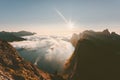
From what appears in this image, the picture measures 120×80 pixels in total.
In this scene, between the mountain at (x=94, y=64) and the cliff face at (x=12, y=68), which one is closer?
the cliff face at (x=12, y=68)

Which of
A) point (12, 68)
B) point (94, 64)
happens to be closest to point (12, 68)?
point (12, 68)

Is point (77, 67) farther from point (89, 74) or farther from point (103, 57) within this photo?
point (103, 57)

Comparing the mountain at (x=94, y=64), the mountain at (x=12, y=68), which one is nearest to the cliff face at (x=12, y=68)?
the mountain at (x=12, y=68)

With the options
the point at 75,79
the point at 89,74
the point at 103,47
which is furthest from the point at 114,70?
the point at 103,47

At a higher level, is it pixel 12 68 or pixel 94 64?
pixel 12 68

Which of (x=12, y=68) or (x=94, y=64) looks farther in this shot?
(x=94, y=64)

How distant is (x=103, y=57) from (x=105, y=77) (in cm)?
3403

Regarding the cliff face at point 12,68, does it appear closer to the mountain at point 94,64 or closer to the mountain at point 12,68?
the mountain at point 12,68

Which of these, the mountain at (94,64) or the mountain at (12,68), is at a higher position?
the mountain at (12,68)

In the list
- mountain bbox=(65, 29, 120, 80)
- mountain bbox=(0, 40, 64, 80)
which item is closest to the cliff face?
mountain bbox=(0, 40, 64, 80)

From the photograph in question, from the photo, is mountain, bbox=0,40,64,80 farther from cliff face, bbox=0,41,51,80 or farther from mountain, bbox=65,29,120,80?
mountain, bbox=65,29,120,80

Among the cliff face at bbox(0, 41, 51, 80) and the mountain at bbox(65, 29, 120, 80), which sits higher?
the cliff face at bbox(0, 41, 51, 80)

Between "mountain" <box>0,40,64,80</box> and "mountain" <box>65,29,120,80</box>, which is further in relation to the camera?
"mountain" <box>65,29,120,80</box>

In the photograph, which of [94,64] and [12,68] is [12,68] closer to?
[12,68]
